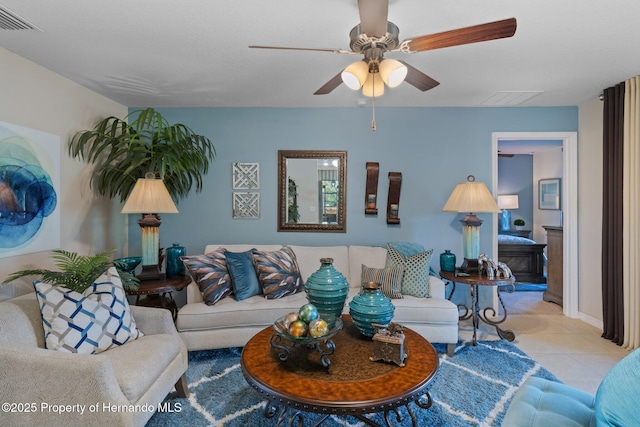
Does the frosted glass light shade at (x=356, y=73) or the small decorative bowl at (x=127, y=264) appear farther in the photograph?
the small decorative bowl at (x=127, y=264)

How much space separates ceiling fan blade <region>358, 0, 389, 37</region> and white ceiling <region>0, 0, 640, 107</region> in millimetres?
406

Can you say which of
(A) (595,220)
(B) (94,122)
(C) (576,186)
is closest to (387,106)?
(C) (576,186)

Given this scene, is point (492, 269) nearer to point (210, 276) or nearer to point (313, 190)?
point (313, 190)

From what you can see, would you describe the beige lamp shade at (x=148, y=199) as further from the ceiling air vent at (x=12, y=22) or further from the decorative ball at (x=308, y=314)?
the decorative ball at (x=308, y=314)

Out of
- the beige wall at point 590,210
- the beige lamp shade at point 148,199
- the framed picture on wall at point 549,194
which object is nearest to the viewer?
the beige lamp shade at point 148,199

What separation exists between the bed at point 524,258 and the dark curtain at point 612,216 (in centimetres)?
215

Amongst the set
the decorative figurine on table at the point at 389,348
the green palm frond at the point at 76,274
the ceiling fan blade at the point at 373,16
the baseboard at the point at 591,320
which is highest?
the ceiling fan blade at the point at 373,16

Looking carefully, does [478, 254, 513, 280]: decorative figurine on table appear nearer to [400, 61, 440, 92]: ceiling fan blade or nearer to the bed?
[400, 61, 440, 92]: ceiling fan blade

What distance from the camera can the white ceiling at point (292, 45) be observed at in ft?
5.99

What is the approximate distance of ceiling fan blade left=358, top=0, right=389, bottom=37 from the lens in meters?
1.37

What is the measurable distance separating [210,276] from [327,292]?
54.3 inches

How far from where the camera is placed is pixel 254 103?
3.50 m

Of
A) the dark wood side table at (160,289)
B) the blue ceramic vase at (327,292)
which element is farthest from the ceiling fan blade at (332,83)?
the dark wood side table at (160,289)

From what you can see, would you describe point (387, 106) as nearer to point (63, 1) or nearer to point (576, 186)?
point (576, 186)
